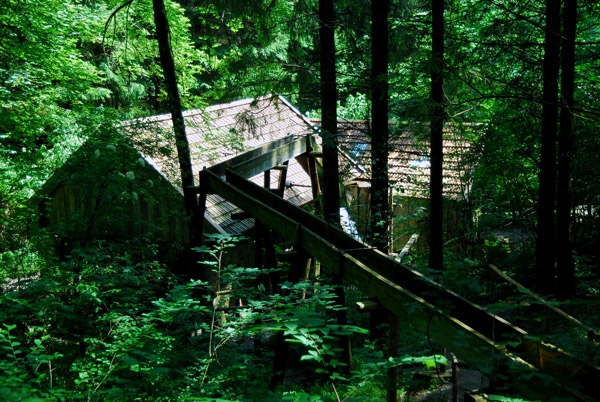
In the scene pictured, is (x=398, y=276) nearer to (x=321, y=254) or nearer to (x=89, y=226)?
(x=321, y=254)

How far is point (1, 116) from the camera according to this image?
31.4 ft

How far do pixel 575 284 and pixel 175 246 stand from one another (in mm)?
7595

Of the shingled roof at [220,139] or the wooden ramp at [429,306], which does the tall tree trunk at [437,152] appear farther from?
the wooden ramp at [429,306]

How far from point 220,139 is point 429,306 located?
841 centimetres

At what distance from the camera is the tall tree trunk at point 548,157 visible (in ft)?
22.7

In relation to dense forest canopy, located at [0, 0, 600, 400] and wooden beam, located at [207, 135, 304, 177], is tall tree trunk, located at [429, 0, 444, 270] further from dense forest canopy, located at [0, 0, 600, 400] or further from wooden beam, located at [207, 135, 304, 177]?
wooden beam, located at [207, 135, 304, 177]

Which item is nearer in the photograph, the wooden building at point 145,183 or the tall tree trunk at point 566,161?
the tall tree trunk at point 566,161

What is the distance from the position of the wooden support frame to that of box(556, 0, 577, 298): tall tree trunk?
4.08m

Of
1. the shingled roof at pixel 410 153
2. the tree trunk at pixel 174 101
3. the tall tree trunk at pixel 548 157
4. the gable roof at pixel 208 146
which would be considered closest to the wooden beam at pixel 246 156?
the gable roof at pixel 208 146

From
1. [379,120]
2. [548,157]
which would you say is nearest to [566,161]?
[548,157]

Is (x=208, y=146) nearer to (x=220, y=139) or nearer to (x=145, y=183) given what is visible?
(x=220, y=139)

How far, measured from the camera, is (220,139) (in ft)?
38.8

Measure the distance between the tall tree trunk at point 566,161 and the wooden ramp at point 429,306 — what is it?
4130mm

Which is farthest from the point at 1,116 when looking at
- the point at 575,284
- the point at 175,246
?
the point at 575,284
